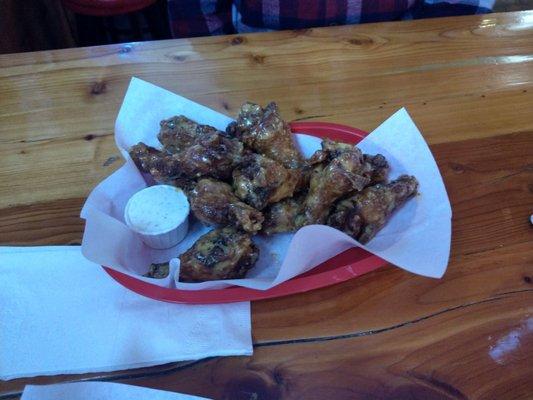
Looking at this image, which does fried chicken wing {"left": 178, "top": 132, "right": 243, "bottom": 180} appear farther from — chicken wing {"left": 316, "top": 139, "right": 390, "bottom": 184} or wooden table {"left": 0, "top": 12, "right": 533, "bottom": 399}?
wooden table {"left": 0, "top": 12, "right": 533, "bottom": 399}

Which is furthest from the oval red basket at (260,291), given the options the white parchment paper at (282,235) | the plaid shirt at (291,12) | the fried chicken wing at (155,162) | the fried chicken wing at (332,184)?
the plaid shirt at (291,12)

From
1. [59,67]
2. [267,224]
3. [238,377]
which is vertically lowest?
[238,377]

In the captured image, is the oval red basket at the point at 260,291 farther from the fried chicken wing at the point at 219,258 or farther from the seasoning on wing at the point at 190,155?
the seasoning on wing at the point at 190,155

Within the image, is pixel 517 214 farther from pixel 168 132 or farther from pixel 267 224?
pixel 168 132

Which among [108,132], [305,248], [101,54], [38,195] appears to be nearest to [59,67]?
[101,54]

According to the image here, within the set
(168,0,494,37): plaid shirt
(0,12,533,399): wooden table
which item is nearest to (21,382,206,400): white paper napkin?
(0,12,533,399): wooden table
